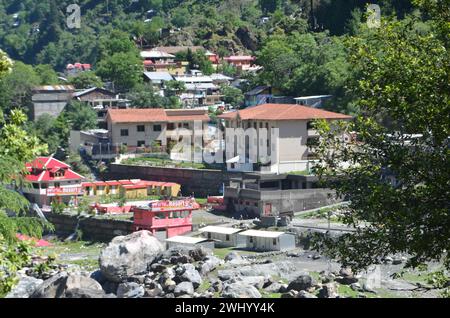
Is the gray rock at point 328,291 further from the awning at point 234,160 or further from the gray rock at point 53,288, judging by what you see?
the awning at point 234,160

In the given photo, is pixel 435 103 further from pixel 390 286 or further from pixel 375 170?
pixel 390 286

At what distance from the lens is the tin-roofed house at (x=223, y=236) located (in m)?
28.7

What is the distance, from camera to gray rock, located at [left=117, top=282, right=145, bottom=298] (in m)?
20.2

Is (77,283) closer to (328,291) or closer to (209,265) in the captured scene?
(328,291)

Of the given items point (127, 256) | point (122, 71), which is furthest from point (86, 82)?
point (127, 256)

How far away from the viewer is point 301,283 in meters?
20.3

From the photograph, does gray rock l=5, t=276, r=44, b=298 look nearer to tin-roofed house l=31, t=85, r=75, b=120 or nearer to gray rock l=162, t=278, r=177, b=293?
gray rock l=162, t=278, r=177, b=293

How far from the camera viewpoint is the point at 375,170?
32.9ft

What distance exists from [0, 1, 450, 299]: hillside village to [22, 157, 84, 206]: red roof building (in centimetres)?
6

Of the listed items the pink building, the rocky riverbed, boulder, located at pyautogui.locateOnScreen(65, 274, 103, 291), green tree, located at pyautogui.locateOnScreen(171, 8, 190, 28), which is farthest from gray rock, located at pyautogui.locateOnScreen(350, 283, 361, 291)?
green tree, located at pyautogui.locateOnScreen(171, 8, 190, 28)

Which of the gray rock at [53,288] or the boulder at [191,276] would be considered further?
the boulder at [191,276]

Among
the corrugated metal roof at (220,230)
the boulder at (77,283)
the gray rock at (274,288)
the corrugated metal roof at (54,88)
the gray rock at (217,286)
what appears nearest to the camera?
the boulder at (77,283)

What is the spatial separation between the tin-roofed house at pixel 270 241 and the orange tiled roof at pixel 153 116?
1810cm

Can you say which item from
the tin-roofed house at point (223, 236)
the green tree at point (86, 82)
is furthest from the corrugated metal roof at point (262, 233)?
the green tree at point (86, 82)
